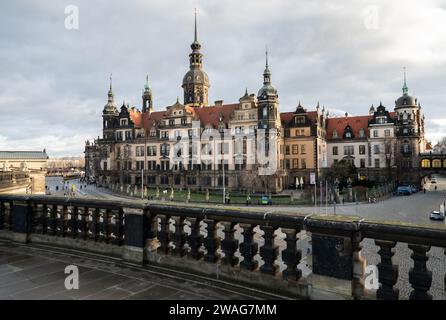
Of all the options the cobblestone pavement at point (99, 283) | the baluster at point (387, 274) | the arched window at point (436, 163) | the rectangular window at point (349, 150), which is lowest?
the cobblestone pavement at point (99, 283)

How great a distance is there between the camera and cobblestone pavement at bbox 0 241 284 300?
4680 millimetres

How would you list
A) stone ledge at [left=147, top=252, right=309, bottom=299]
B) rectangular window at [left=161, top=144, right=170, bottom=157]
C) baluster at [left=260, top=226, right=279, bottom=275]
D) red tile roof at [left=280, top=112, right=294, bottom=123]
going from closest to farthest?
stone ledge at [left=147, top=252, right=309, bottom=299]
baluster at [left=260, top=226, right=279, bottom=275]
red tile roof at [left=280, top=112, right=294, bottom=123]
rectangular window at [left=161, top=144, right=170, bottom=157]

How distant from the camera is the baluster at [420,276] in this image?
3.64 meters

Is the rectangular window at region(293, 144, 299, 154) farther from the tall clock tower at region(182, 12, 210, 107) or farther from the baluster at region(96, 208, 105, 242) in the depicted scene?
the baluster at region(96, 208, 105, 242)

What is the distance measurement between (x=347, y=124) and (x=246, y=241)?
7136cm

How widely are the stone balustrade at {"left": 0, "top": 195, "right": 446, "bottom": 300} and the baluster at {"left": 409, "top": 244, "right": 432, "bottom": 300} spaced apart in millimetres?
10

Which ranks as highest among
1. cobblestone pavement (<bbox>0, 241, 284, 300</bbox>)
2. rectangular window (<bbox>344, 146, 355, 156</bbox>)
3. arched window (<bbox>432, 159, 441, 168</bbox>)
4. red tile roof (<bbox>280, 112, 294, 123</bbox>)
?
red tile roof (<bbox>280, 112, 294, 123</bbox>)

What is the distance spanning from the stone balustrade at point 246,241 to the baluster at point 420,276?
0.01 metres

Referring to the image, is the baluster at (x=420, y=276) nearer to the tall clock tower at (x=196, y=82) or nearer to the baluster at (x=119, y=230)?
the baluster at (x=119, y=230)

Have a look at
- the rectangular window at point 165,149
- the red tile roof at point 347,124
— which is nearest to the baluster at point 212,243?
the rectangular window at point 165,149

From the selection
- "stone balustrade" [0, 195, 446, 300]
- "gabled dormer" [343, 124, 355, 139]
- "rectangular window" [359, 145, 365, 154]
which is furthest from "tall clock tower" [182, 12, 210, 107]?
"stone balustrade" [0, 195, 446, 300]

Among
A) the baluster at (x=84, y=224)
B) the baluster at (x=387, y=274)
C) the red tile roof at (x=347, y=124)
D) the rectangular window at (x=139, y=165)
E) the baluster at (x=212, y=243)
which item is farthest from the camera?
the red tile roof at (x=347, y=124)

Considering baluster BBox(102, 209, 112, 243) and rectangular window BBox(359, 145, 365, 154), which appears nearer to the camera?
baluster BBox(102, 209, 112, 243)

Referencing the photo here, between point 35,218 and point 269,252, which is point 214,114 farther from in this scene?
point 269,252
